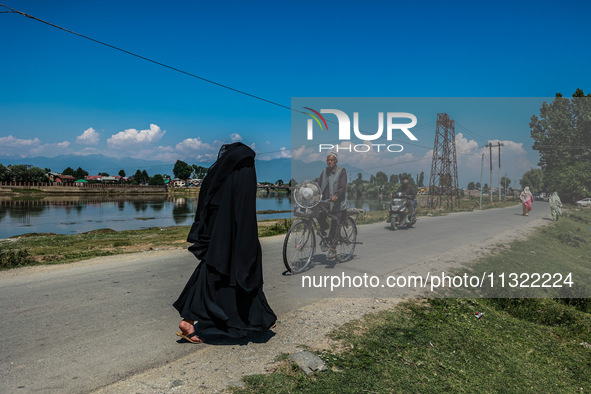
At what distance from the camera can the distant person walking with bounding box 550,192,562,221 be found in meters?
8.23

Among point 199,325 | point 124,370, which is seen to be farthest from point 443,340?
point 124,370

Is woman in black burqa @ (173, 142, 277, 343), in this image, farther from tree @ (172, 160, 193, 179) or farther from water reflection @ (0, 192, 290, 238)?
tree @ (172, 160, 193, 179)

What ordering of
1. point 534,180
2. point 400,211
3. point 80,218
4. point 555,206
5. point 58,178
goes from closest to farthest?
point 534,180
point 555,206
point 400,211
point 80,218
point 58,178

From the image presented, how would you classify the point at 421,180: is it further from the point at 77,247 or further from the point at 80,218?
the point at 80,218

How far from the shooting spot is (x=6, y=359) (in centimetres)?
344

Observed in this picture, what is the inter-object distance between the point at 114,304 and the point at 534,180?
27.6 feet

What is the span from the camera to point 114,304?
5.11 metres

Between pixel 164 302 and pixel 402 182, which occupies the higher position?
pixel 402 182

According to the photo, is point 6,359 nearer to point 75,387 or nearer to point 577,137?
point 75,387

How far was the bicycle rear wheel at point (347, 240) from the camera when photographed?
7.54m

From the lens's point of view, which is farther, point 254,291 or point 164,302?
point 164,302

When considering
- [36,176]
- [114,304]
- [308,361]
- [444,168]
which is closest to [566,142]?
[444,168]

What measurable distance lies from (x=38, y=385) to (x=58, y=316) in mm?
1824

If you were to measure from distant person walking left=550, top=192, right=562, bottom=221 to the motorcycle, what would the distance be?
302cm
